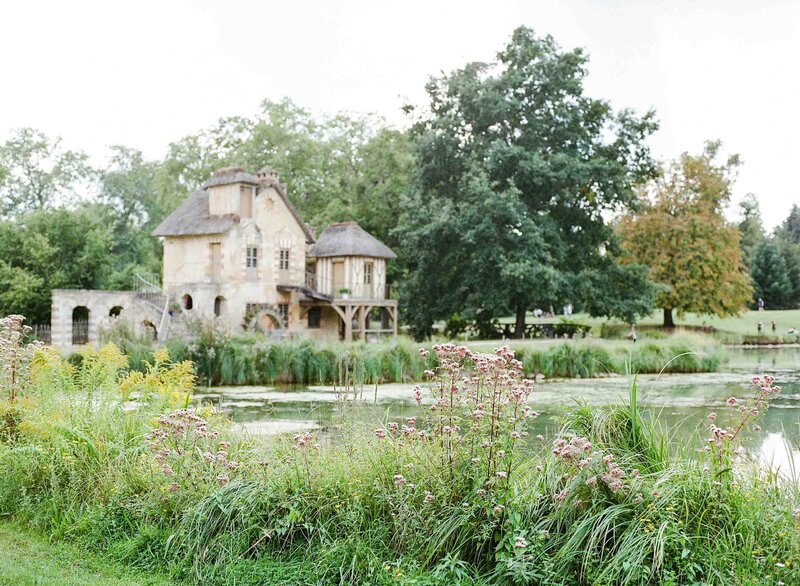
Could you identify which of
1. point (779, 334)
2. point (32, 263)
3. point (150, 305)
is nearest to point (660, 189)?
point (779, 334)

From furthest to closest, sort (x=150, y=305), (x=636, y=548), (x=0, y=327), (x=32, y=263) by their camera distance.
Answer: (x=32, y=263) → (x=150, y=305) → (x=0, y=327) → (x=636, y=548)

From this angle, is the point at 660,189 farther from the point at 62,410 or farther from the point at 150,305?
the point at 62,410

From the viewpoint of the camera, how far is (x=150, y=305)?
31219mm

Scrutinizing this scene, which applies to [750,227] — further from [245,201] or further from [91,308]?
[91,308]

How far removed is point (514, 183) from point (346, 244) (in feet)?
26.2

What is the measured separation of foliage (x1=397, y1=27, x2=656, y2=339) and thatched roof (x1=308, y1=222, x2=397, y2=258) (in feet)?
5.02

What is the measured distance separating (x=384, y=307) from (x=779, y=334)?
2100cm

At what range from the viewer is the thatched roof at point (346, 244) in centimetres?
3512

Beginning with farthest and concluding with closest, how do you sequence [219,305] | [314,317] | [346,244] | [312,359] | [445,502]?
[314,317] < [346,244] < [219,305] < [312,359] < [445,502]

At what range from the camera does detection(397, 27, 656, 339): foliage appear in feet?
101

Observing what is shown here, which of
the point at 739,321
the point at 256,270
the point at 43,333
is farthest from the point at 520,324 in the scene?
the point at 739,321

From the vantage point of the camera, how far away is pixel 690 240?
4075 cm

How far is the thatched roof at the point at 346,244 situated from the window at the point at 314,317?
2735 mm

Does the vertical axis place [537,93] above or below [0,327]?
above
